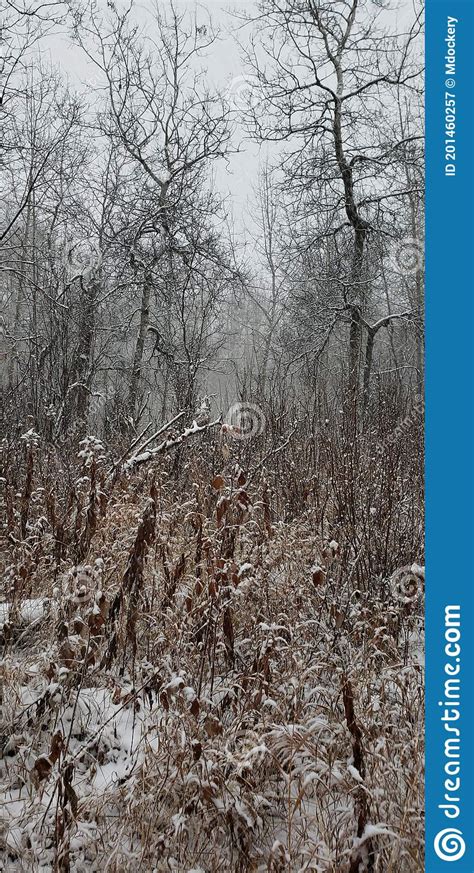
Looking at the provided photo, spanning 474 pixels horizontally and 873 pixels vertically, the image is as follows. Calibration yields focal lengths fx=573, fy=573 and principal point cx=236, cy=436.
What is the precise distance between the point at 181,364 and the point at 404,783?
593 centimetres

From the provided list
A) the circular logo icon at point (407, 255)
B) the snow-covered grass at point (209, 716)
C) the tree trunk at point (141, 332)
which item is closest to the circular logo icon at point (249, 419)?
the snow-covered grass at point (209, 716)

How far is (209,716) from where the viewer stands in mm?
2070

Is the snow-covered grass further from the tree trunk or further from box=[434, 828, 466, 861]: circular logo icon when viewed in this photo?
the tree trunk

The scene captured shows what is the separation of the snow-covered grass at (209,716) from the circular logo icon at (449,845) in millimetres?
264

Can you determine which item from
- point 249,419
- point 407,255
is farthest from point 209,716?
point 407,255

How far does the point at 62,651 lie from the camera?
6.93ft

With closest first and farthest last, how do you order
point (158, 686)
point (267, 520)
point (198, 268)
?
point (158, 686) → point (267, 520) → point (198, 268)

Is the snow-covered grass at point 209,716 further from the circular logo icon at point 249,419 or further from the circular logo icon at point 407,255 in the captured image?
the circular logo icon at point 407,255

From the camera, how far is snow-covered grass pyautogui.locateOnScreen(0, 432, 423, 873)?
177 cm

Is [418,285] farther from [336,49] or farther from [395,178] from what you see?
[336,49]

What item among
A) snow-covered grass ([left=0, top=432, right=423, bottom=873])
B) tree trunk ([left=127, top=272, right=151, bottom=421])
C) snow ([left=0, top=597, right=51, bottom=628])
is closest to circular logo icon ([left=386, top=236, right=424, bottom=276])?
tree trunk ([left=127, top=272, right=151, bottom=421])

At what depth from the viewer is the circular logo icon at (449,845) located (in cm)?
127

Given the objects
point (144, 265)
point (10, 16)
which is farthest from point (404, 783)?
point (144, 265)

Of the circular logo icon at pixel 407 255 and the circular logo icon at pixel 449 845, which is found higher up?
the circular logo icon at pixel 407 255
